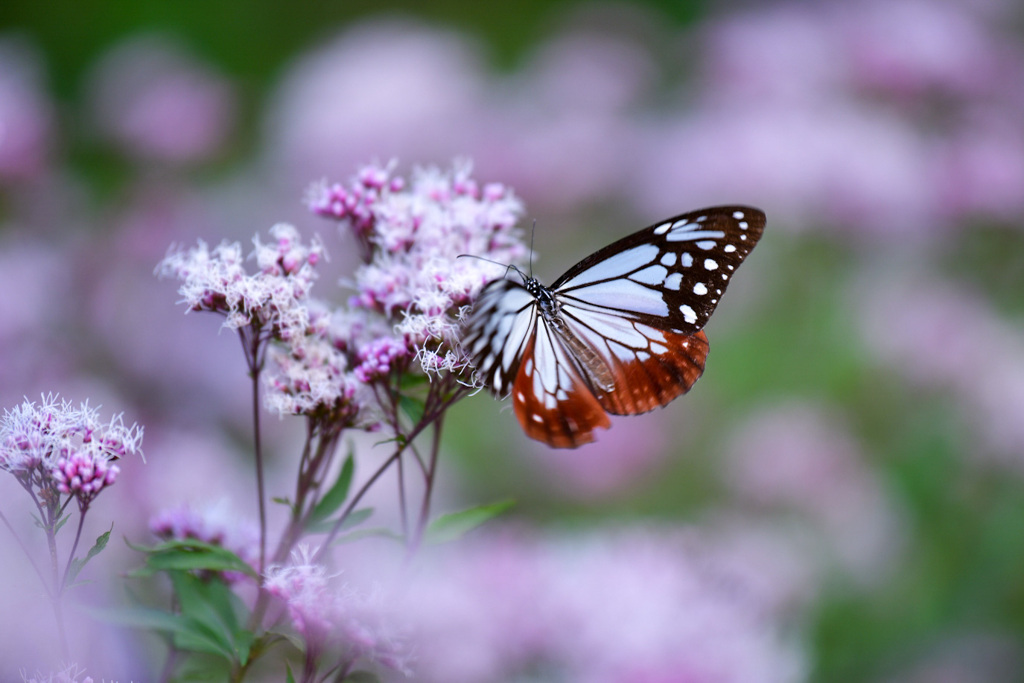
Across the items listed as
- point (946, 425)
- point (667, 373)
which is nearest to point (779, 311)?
point (946, 425)

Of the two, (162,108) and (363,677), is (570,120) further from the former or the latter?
(363,677)

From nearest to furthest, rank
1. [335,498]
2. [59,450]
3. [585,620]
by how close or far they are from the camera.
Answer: [59,450] → [335,498] → [585,620]

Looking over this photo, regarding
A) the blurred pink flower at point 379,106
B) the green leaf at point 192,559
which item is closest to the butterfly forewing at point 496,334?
the green leaf at point 192,559

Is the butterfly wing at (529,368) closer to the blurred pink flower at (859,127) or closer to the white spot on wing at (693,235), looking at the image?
the white spot on wing at (693,235)

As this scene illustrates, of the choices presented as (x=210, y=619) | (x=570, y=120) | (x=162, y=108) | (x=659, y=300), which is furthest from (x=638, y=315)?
(x=570, y=120)

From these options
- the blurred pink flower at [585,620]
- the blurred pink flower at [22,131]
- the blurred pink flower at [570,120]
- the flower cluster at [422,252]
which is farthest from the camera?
the blurred pink flower at [570,120]

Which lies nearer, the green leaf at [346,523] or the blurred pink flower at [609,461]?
the green leaf at [346,523]

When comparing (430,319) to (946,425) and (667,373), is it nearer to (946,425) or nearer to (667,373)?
(667,373)
